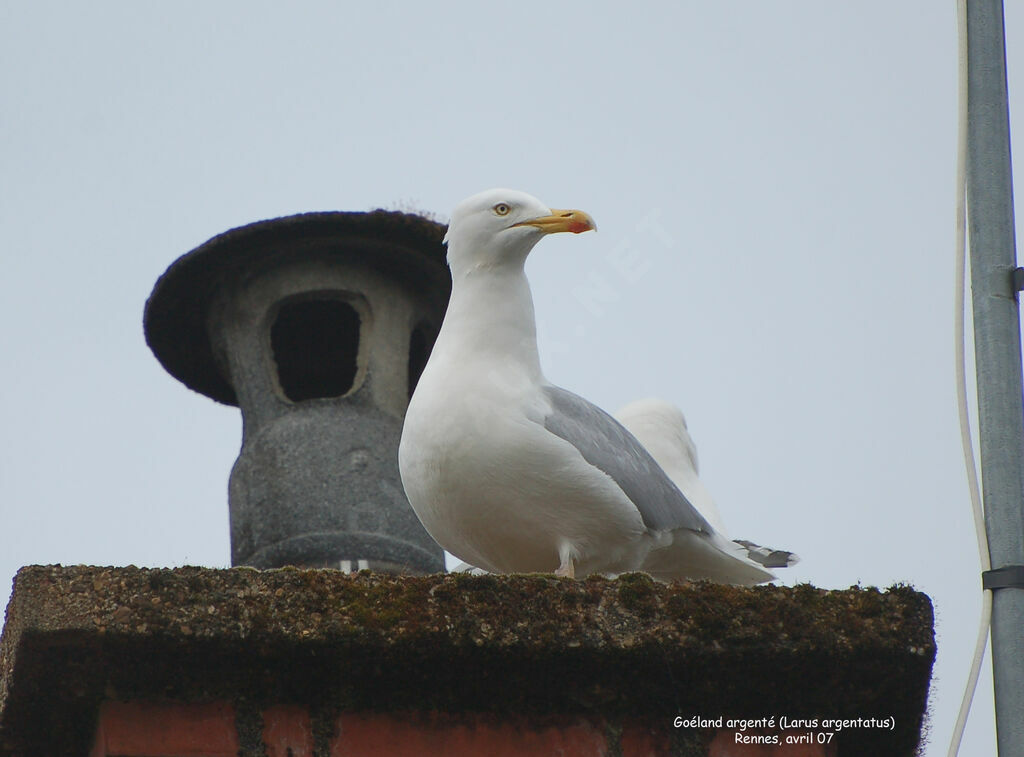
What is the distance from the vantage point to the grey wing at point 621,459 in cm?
443

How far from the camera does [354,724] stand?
3.22 metres

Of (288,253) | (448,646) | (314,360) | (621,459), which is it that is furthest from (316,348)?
(448,646)

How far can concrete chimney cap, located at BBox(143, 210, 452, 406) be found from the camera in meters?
9.16

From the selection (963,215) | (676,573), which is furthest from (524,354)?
(963,215)

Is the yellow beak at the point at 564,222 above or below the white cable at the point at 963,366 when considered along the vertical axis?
above

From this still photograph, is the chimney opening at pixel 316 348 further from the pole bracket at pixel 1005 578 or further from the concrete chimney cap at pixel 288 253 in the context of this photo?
the pole bracket at pixel 1005 578

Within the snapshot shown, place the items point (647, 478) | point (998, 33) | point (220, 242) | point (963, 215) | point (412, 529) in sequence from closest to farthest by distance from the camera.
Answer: point (963, 215)
point (998, 33)
point (647, 478)
point (412, 529)
point (220, 242)

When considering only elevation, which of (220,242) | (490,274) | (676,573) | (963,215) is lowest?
(676,573)

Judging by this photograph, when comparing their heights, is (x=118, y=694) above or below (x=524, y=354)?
below

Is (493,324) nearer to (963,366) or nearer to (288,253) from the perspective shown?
(963,366)

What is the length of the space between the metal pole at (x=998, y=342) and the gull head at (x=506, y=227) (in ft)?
4.10

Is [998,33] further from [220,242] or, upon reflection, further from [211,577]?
[220,242]

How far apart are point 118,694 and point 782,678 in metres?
1.21

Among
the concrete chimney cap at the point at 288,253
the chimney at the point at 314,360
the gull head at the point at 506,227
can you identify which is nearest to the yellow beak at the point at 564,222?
the gull head at the point at 506,227
